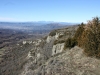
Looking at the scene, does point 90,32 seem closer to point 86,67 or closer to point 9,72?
point 86,67

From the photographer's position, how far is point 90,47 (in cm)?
2039

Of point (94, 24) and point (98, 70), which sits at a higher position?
point (94, 24)

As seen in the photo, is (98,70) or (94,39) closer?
(98,70)

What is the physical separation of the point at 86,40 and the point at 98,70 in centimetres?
549

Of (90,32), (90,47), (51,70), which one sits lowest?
(51,70)

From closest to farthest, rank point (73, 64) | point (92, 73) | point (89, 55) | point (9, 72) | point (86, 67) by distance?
point (92, 73) → point (86, 67) → point (73, 64) → point (89, 55) → point (9, 72)

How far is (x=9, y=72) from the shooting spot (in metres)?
81.6

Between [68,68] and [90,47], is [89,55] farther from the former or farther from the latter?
[68,68]

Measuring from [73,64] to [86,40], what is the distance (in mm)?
3789

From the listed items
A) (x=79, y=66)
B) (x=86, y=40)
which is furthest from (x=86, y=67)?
(x=86, y=40)

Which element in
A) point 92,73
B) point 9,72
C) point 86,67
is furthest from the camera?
point 9,72

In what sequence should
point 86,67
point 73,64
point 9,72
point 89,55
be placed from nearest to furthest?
point 86,67
point 73,64
point 89,55
point 9,72

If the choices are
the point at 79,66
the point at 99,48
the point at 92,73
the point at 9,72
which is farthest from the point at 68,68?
→ the point at 9,72

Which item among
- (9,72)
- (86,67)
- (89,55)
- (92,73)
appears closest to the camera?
(92,73)
